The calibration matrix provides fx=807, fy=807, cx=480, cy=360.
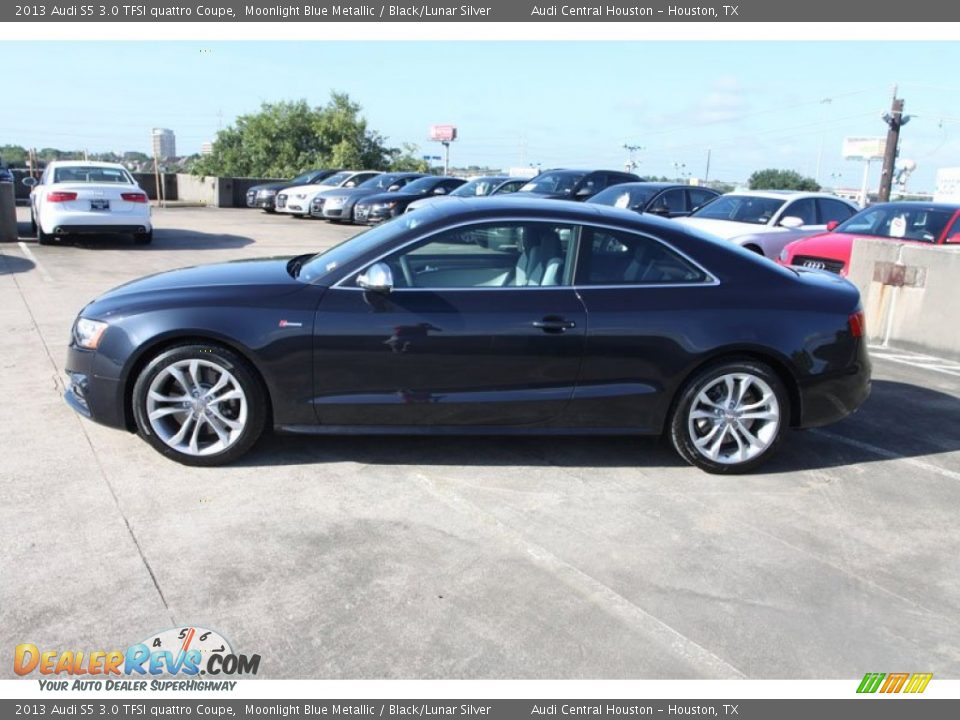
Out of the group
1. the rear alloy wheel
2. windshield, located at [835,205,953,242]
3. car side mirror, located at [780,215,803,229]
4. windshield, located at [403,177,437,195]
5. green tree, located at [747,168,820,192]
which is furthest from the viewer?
green tree, located at [747,168,820,192]

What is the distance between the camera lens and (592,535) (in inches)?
160

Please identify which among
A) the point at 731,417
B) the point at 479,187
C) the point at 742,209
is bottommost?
the point at 731,417

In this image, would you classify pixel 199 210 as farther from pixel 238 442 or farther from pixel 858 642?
pixel 858 642

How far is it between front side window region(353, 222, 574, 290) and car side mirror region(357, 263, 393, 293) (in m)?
0.22

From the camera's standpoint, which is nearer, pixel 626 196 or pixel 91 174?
pixel 626 196

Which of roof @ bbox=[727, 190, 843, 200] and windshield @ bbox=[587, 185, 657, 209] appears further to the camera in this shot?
windshield @ bbox=[587, 185, 657, 209]

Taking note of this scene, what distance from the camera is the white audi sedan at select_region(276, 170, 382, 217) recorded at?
23.7 meters

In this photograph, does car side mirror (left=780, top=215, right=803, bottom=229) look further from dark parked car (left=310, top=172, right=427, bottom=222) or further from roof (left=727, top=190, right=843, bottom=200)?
dark parked car (left=310, top=172, right=427, bottom=222)

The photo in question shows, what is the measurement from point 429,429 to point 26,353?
4.16 metres

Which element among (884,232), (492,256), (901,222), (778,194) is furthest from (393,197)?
(492,256)

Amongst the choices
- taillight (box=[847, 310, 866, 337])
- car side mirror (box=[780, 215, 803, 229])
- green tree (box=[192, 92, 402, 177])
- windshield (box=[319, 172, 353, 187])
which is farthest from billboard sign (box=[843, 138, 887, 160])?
taillight (box=[847, 310, 866, 337])

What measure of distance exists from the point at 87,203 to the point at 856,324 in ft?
42.2

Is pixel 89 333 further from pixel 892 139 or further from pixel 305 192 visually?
pixel 892 139

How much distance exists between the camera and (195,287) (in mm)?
4688
